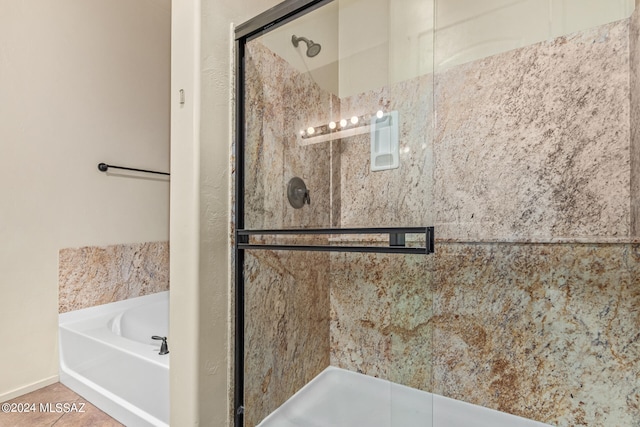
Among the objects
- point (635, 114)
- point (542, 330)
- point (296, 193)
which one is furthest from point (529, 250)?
point (296, 193)

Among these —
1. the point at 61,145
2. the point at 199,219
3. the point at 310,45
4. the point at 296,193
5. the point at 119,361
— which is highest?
the point at 310,45

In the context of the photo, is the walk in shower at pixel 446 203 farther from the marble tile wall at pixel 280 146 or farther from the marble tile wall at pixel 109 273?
the marble tile wall at pixel 109 273

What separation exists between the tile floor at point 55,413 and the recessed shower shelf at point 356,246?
3.32ft

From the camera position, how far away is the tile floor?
133 centimetres

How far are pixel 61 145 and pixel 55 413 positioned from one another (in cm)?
130

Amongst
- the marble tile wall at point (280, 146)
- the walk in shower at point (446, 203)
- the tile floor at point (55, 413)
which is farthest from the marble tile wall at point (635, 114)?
the tile floor at point (55, 413)

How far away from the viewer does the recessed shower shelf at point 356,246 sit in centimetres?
89

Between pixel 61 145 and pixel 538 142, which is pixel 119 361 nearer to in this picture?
pixel 61 145

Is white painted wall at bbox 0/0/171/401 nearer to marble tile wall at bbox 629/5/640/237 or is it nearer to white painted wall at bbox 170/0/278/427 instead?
white painted wall at bbox 170/0/278/427

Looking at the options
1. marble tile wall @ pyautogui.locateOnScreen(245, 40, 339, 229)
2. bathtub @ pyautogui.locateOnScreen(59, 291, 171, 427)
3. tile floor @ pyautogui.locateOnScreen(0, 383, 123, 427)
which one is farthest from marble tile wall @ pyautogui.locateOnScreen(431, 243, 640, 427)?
tile floor @ pyautogui.locateOnScreen(0, 383, 123, 427)

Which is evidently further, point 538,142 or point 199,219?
point 538,142

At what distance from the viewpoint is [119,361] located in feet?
4.40

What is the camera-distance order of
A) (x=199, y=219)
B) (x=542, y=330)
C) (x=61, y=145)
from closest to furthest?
(x=199, y=219)
(x=542, y=330)
(x=61, y=145)

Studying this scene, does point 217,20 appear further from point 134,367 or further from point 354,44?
point 134,367
